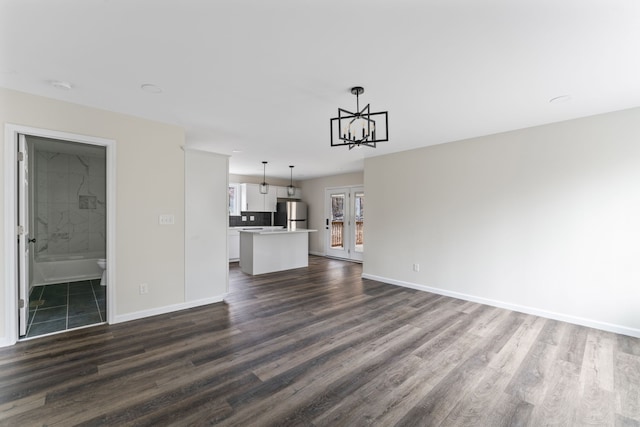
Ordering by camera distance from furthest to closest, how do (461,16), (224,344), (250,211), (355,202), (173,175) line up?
(250,211) → (355,202) → (173,175) → (224,344) → (461,16)

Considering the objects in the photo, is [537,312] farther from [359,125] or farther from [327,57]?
[327,57]

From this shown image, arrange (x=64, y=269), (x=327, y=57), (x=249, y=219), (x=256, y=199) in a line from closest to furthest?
(x=327, y=57) → (x=64, y=269) → (x=256, y=199) → (x=249, y=219)

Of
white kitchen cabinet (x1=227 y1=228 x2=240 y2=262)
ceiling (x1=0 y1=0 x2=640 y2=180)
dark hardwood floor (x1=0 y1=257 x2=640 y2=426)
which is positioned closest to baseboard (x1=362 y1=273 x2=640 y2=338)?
dark hardwood floor (x1=0 y1=257 x2=640 y2=426)

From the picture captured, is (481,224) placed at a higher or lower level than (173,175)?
lower

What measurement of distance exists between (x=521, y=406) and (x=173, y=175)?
425cm

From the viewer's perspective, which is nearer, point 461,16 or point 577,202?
point 461,16

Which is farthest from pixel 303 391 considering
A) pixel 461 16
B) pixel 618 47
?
pixel 618 47

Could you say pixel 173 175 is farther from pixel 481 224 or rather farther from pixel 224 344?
pixel 481 224

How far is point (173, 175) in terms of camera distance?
367 centimetres

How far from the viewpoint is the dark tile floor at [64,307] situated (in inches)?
123

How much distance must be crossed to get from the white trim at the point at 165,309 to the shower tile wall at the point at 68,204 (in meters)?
Result: 3.35

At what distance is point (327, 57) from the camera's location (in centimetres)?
212

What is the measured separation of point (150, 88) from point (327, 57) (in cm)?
178

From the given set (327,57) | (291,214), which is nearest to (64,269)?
(291,214)
